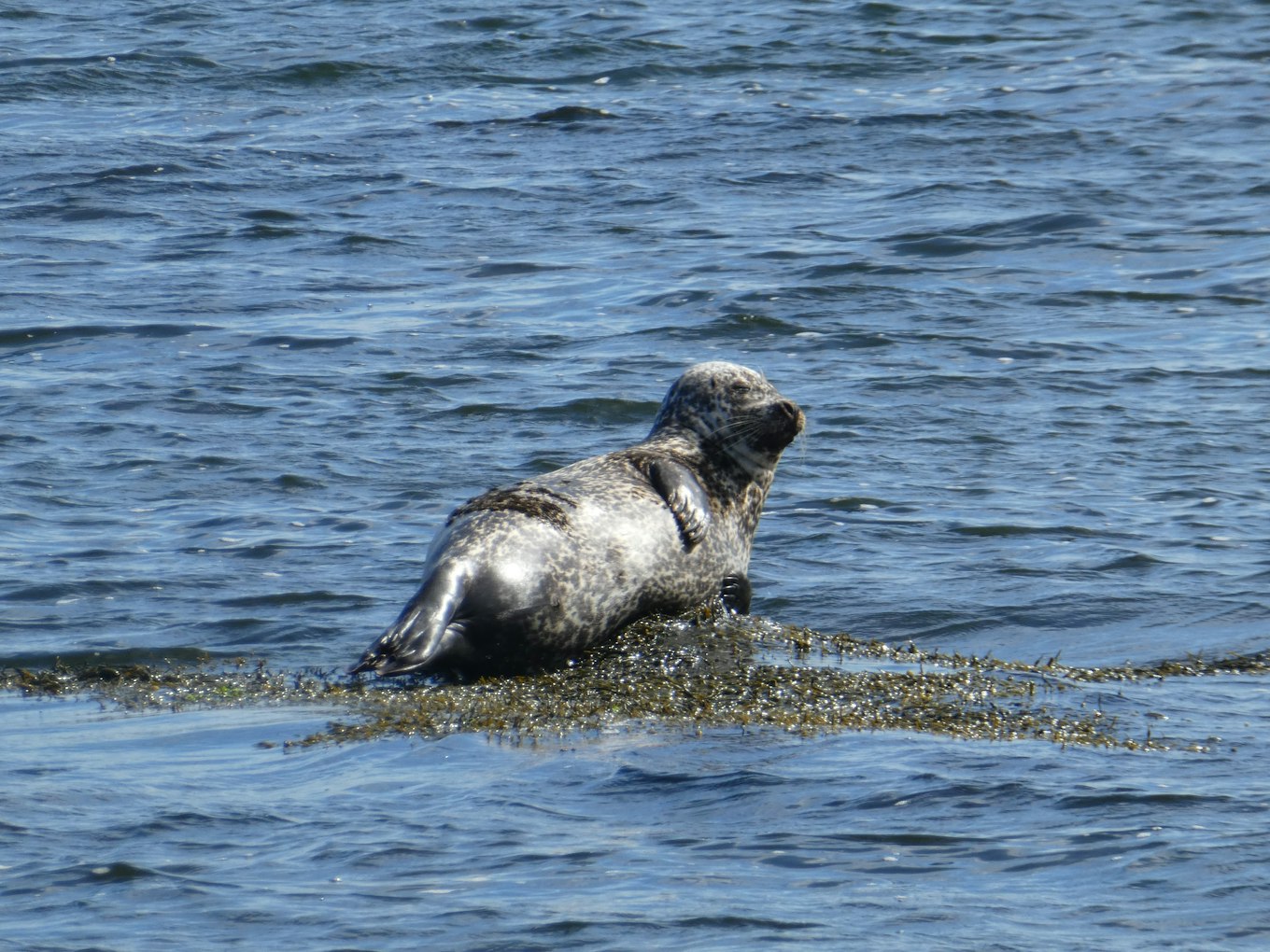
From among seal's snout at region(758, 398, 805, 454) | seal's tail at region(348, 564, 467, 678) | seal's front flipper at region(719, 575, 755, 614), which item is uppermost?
seal's snout at region(758, 398, 805, 454)

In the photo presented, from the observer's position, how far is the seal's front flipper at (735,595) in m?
8.75

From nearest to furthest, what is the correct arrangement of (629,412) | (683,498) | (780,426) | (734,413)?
1. (683,498)
2. (780,426)
3. (734,413)
4. (629,412)

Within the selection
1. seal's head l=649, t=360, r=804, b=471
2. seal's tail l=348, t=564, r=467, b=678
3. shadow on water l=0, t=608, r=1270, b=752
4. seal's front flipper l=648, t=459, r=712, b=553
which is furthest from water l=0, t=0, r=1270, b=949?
seal's front flipper l=648, t=459, r=712, b=553

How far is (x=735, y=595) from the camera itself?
878cm

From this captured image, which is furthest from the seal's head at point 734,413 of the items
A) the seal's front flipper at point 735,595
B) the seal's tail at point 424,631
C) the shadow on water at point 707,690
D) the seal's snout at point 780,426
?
the seal's tail at point 424,631

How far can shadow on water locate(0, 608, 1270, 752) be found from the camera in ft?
22.5

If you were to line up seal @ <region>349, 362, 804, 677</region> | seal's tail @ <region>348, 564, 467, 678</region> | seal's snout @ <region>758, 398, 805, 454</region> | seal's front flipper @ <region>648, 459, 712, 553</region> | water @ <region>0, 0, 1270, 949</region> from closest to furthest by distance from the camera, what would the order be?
water @ <region>0, 0, 1270, 949</region>
seal's tail @ <region>348, 564, 467, 678</region>
seal @ <region>349, 362, 804, 677</region>
seal's front flipper @ <region>648, 459, 712, 553</region>
seal's snout @ <region>758, 398, 805, 454</region>

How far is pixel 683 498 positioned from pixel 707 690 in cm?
144

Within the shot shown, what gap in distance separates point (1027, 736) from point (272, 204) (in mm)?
12407

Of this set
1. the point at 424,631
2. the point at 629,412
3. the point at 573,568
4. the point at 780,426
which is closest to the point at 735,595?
the point at 780,426

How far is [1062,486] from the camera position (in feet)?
A: 37.2

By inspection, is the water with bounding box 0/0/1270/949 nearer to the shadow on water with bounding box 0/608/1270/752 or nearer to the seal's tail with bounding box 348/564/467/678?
the shadow on water with bounding box 0/608/1270/752

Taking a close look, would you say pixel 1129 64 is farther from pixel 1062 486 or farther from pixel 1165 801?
pixel 1165 801

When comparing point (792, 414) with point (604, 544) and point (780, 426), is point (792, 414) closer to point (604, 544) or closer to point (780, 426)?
point (780, 426)
